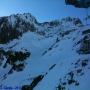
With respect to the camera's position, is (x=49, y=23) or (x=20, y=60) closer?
(x=20, y=60)

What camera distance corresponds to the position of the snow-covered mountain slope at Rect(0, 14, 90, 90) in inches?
2007

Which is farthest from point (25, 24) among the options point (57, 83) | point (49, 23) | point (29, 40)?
point (57, 83)

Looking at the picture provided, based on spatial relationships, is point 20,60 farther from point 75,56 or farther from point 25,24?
point 25,24

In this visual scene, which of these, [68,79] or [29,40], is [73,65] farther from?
[29,40]

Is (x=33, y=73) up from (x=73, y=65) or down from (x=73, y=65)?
down

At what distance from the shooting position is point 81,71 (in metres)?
51.1

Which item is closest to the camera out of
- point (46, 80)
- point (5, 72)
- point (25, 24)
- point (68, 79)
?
point (68, 79)

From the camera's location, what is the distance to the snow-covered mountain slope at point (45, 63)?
167 ft

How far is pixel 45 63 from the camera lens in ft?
237

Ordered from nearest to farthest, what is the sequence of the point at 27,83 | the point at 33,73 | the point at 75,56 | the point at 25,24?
the point at 75,56
the point at 27,83
the point at 33,73
the point at 25,24

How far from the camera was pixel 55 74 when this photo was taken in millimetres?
55125

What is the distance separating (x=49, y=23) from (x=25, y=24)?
41.3 metres

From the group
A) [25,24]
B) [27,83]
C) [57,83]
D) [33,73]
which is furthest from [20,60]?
[25,24]

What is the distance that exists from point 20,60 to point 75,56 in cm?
2875
